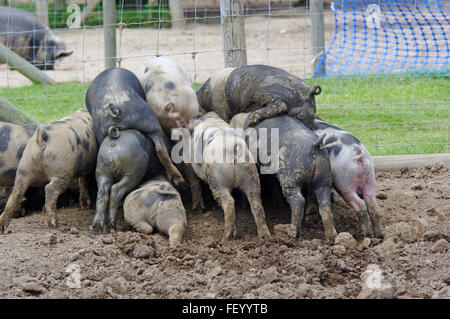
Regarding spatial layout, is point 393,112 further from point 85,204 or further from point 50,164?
point 50,164

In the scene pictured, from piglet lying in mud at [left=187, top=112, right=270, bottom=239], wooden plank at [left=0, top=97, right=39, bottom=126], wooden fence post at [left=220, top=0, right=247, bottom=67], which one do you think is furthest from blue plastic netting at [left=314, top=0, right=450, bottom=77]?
piglet lying in mud at [left=187, top=112, right=270, bottom=239]

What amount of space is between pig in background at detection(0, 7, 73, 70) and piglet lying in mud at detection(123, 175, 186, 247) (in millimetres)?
8279

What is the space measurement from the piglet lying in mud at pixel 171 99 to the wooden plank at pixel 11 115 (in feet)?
4.77

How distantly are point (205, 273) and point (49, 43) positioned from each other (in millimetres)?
9995

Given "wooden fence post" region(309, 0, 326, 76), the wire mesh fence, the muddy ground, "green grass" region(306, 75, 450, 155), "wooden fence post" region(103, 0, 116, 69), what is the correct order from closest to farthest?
the muddy ground, "green grass" region(306, 75, 450, 155), "wooden fence post" region(103, 0, 116, 69), the wire mesh fence, "wooden fence post" region(309, 0, 326, 76)

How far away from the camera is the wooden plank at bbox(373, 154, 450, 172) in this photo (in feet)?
21.3

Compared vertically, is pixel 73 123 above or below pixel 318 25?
below

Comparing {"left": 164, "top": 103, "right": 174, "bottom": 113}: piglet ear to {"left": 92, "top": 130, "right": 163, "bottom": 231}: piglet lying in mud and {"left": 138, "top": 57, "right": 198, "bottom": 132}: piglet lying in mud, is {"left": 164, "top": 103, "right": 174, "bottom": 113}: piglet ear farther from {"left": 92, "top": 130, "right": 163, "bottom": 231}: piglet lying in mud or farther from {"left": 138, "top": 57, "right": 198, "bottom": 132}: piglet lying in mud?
{"left": 92, "top": 130, "right": 163, "bottom": 231}: piglet lying in mud

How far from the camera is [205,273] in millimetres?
4156

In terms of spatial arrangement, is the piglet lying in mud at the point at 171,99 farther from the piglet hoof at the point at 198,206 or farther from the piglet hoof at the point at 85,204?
the piglet hoof at the point at 85,204

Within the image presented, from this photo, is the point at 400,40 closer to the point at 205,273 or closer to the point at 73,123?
the point at 73,123

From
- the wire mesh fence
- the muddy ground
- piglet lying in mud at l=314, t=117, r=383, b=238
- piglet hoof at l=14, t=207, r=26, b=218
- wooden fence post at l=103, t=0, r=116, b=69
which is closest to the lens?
the muddy ground

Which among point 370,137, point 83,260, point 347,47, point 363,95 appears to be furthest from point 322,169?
point 347,47

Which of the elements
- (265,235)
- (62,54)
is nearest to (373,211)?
(265,235)
